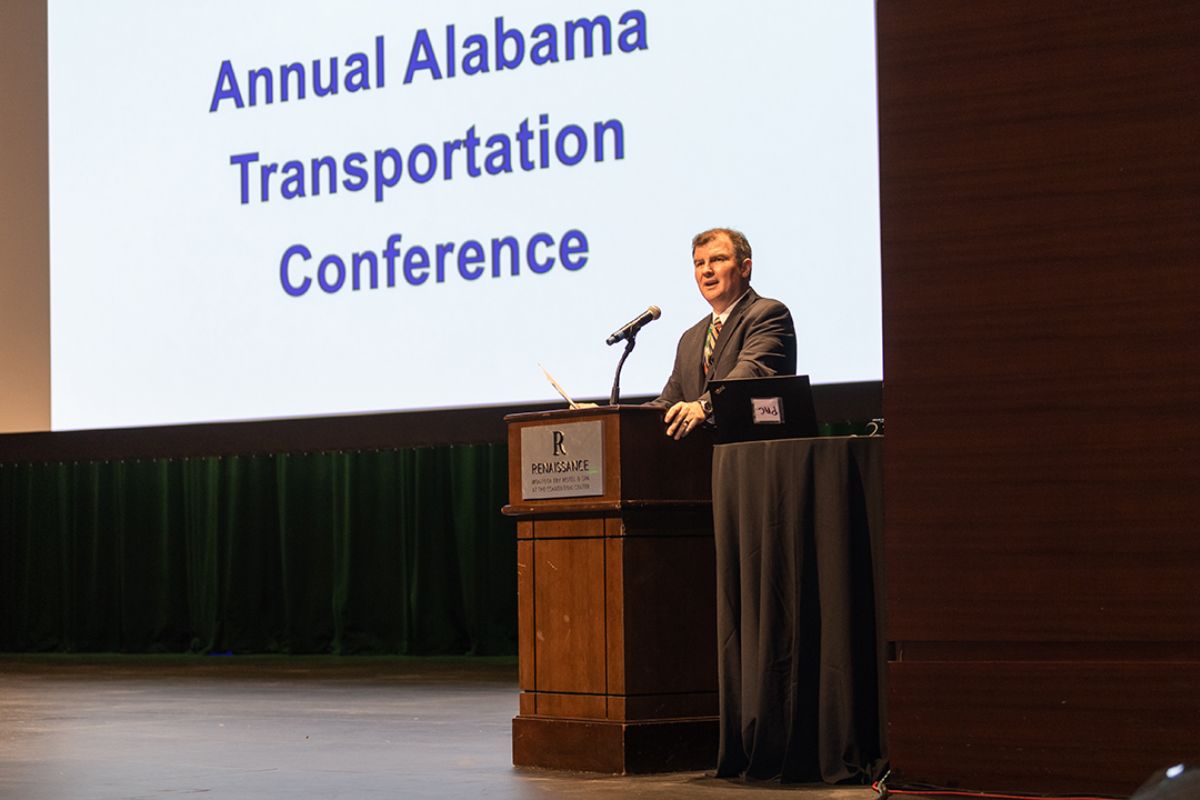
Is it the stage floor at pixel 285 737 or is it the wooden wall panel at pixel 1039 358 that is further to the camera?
the stage floor at pixel 285 737

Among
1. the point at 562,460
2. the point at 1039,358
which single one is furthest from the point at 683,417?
the point at 1039,358

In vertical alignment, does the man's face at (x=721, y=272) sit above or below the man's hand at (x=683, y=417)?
above

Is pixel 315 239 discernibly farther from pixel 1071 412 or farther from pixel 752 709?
pixel 1071 412

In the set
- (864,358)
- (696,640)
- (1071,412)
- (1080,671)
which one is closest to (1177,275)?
(1071,412)

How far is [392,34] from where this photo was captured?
7898 mm

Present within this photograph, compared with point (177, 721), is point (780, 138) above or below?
above

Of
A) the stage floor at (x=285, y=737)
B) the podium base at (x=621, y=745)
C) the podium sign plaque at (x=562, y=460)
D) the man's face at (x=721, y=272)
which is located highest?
the man's face at (x=721, y=272)

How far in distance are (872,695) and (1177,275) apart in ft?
3.68

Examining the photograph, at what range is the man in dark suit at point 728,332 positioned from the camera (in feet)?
13.8

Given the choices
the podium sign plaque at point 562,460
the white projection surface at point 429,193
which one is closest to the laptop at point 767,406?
the podium sign plaque at point 562,460

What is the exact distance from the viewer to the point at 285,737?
509 cm

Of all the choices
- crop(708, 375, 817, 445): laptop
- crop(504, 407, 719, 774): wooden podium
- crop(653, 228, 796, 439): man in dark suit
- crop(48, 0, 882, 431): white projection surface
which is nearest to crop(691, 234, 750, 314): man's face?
crop(653, 228, 796, 439): man in dark suit

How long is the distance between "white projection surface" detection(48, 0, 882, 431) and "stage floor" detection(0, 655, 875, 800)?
1251 mm

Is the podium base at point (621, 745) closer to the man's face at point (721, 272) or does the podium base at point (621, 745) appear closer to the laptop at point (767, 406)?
the laptop at point (767, 406)
